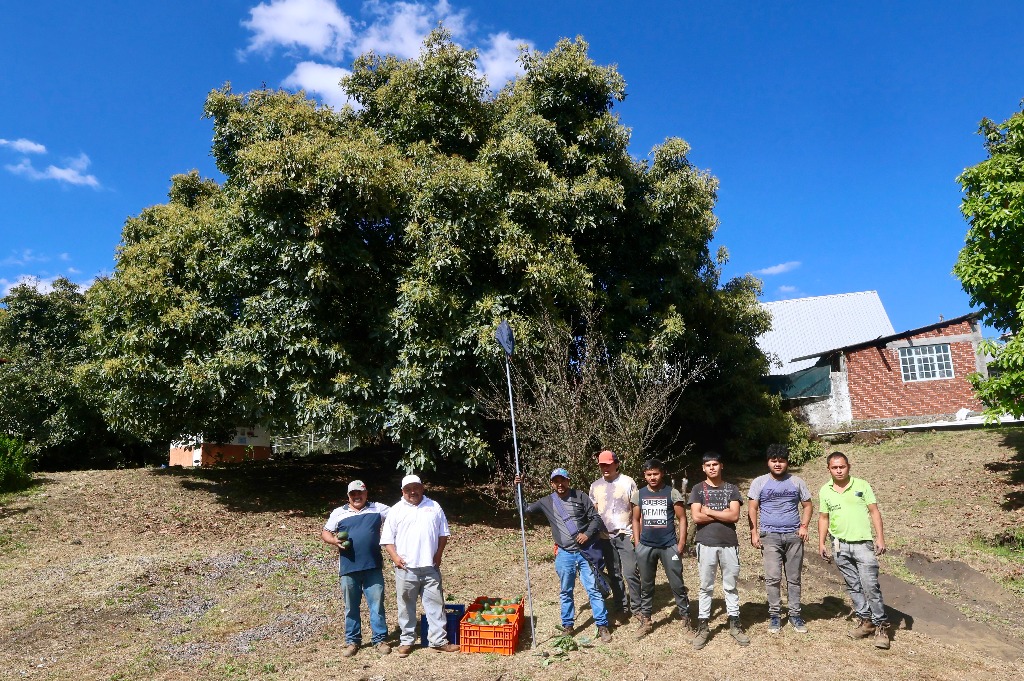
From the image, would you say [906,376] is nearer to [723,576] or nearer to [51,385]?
[723,576]

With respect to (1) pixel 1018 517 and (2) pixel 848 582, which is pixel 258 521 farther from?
(1) pixel 1018 517

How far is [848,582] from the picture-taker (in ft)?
20.6

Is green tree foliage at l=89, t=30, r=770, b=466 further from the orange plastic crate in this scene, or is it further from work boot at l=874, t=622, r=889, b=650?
work boot at l=874, t=622, r=889, b=650

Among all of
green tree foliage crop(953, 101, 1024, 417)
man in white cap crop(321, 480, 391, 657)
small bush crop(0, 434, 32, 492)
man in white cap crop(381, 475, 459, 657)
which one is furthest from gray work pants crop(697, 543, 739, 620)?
small bush crop(0, 434, 32, 492)

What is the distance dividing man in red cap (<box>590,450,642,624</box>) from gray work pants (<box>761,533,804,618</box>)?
1.30 meters

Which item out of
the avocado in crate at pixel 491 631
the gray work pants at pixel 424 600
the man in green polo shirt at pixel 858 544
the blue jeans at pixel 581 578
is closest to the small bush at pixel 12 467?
the gray work pants at pixel 424 600

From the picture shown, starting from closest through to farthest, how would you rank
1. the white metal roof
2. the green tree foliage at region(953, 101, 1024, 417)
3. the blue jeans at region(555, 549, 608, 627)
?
1. the blue jeans at region(555, 549, 608, 627)
2. the green tree foliage at region(953, 101, 1024, 417)
3. the white metal roof

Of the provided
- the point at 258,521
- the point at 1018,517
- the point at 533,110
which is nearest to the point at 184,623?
the point at 258,521

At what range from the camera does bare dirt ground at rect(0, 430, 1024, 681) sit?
6.14m

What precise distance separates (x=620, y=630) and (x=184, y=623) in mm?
5396

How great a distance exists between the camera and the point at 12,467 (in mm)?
14406

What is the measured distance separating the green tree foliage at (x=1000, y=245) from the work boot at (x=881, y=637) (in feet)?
20.7

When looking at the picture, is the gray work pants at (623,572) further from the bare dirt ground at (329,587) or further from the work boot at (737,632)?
the work boot at (737,632)

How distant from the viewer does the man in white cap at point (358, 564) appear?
21.8 ft
